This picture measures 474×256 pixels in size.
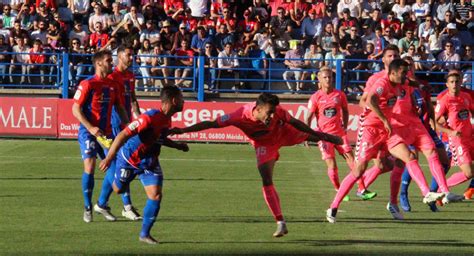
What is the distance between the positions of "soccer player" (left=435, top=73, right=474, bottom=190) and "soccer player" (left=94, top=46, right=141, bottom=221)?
461 centimetres

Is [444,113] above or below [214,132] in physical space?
above

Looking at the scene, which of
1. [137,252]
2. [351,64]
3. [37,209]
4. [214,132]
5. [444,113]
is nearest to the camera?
[137,252]

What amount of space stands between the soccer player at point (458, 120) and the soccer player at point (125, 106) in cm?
461

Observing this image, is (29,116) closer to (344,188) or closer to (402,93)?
(402,93)

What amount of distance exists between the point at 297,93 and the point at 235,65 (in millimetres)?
1868

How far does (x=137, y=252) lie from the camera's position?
38.2ft

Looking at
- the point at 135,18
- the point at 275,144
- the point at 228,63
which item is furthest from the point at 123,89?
the point at 135,18

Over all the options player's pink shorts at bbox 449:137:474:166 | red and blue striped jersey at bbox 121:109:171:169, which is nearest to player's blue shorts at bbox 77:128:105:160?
red and blue striped jersey at bbox 121:109:171:169

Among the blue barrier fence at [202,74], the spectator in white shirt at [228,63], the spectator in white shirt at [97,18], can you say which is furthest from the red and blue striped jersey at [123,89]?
the spectator in white shirt at [97,18]

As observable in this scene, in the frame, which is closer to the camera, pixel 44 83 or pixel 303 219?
pixel 303 219

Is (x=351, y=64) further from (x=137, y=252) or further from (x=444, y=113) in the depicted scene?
(x=137, y=252)

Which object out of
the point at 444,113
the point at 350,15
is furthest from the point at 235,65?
the point at 444,113

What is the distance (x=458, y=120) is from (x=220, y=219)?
4386mm

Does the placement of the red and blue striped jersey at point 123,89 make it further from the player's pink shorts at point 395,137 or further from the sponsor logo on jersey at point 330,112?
the sponsor logo on jersey at point 330,112
